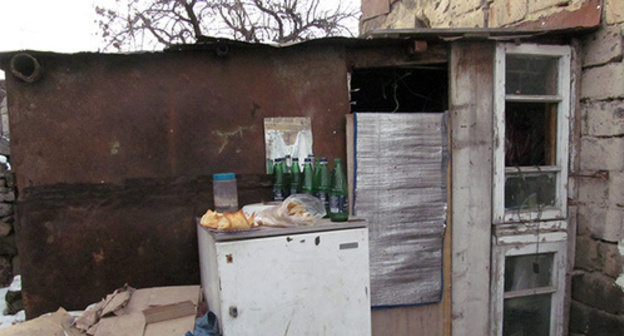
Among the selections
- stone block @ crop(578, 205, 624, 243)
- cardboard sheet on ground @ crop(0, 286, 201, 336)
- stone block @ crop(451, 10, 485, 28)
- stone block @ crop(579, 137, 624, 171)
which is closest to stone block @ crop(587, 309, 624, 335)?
stone block @ crop(578, 205, 624, 243)

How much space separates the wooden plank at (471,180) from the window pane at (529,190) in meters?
0.23

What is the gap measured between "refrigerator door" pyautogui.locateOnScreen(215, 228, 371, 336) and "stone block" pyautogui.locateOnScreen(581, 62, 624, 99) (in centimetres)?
234

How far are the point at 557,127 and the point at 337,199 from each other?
2111 millimetres

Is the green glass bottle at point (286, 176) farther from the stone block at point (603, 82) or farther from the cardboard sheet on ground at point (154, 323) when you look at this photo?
the stone block at point (603, 82)

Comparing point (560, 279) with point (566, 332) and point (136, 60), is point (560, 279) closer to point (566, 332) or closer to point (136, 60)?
point (566, 332)

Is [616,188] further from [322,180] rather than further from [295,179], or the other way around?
[295,179]

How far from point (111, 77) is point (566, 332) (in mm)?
4129

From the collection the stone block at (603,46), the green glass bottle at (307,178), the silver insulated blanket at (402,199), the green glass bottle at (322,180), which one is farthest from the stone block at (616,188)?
the green glass bottle at (307,178)

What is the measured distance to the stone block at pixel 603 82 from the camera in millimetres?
2668

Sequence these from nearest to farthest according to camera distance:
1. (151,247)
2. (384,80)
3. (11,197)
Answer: (151,247) < (384,80) < (11,197)

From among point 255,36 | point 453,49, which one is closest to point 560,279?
point 453,49

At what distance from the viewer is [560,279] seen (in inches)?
118

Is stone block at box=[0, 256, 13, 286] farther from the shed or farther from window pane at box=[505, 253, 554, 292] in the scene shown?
window pane at box=[505, 253, 554, 292]

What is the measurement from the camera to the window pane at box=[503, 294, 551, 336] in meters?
3.03
